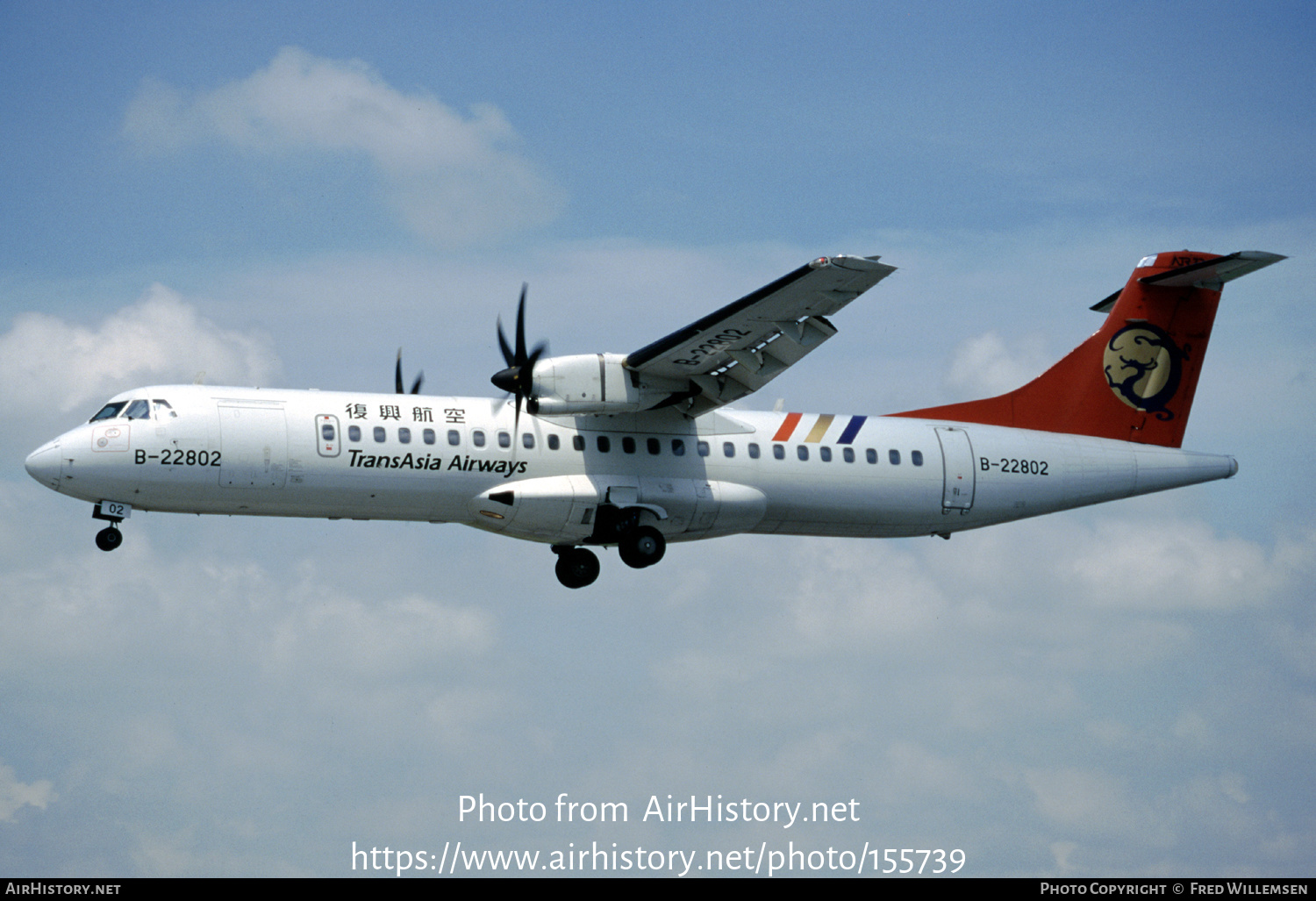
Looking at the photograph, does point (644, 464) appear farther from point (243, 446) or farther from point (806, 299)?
point (243, 446)

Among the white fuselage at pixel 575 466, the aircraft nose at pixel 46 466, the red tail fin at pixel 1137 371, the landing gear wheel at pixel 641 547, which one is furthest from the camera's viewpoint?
the red tail fin at pixel 1137 371

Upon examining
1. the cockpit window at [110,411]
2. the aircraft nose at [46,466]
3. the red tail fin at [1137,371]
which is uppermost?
the red tail fin at [1137,371]

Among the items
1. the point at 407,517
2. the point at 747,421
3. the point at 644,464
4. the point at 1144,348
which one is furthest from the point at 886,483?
the point at 407,517

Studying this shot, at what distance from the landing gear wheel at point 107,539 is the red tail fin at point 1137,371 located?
14.7m

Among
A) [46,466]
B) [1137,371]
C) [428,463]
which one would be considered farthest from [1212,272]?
[46,466]

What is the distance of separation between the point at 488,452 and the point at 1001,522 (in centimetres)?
994

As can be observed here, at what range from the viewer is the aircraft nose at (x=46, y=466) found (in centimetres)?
2120

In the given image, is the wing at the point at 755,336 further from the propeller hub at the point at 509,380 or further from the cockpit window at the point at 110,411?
the cockpit window at the point at 110,411

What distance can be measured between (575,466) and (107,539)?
7.38 m

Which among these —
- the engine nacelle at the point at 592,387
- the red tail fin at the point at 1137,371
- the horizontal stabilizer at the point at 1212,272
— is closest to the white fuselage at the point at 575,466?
the red tail fin at the point at 1137,371

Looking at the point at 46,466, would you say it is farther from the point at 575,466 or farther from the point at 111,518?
the point at 575,466

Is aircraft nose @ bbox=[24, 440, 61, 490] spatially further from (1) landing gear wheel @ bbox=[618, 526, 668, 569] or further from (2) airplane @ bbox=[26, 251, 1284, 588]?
(1) landing gear wheel @ bbox=[618, 526, 668, 569]

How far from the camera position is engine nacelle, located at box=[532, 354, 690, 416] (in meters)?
22.4

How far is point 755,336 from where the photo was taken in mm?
22516
